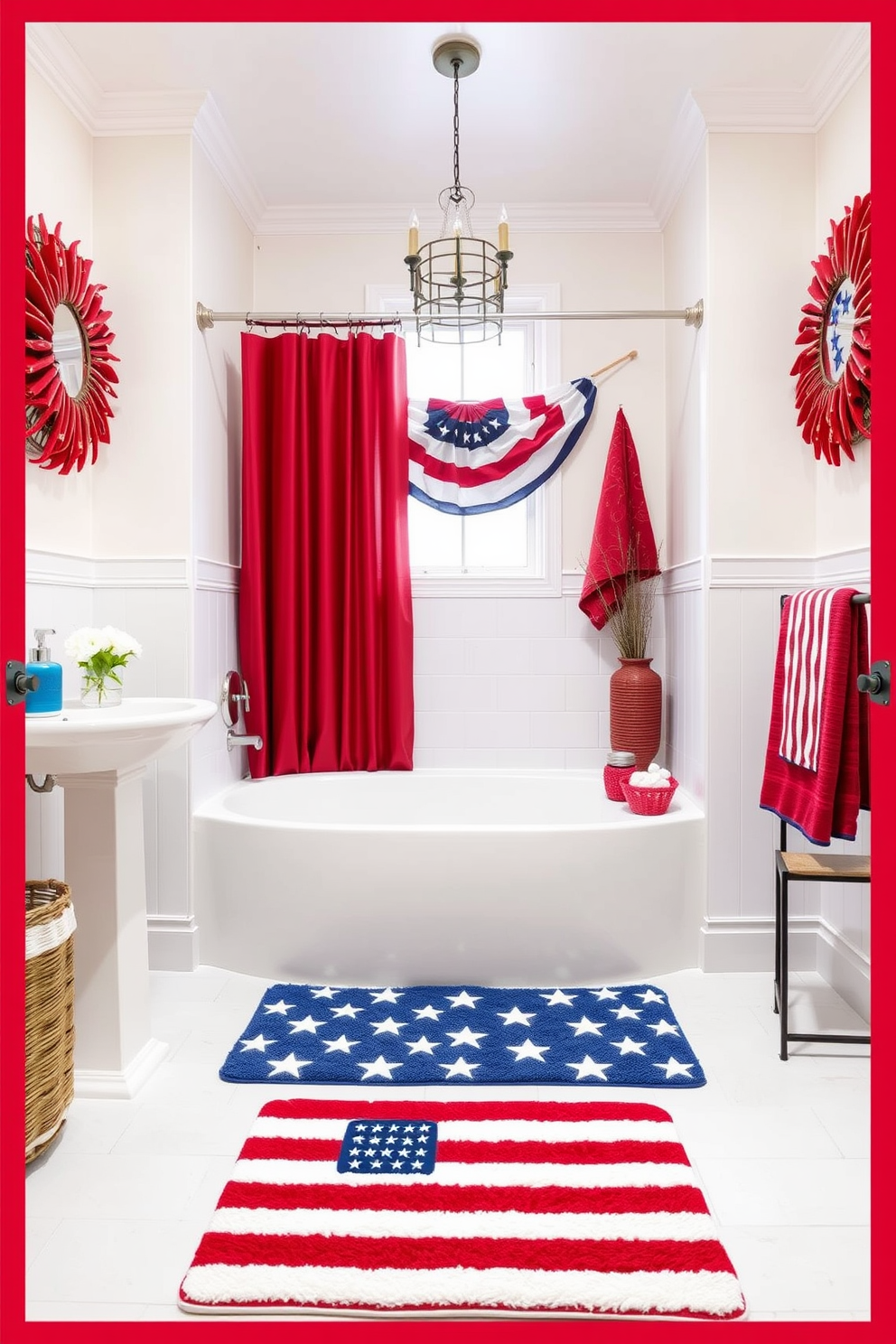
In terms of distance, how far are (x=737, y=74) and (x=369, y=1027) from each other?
2869mm

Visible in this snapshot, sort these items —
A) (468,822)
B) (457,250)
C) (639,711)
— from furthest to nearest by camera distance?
(468,822) → (639,711) → (457,250)

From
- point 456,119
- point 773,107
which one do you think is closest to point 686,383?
point 773,107

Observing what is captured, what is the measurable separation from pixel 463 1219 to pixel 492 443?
8.37 ft

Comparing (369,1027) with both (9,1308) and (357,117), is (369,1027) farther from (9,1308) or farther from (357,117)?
(357,117)

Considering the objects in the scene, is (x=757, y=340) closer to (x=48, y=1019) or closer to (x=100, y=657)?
(x=100, y=657)

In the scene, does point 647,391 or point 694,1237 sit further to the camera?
point 647,391

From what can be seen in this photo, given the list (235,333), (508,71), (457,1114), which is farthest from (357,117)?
(457,1114)

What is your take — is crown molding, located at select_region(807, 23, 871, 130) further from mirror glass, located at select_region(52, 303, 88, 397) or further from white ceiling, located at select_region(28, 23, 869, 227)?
mirror glass, located at select_region(52, 303, 88, 397)

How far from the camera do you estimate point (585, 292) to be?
334 centimetres

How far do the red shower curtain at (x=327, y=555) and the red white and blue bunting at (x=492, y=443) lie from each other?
13cm

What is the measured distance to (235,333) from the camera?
3.18m

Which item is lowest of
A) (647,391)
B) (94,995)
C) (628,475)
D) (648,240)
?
(94,995)

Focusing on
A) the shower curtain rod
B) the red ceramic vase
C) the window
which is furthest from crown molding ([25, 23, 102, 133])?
the red ceramic vase

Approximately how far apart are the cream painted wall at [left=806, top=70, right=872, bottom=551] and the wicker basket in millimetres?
2122
